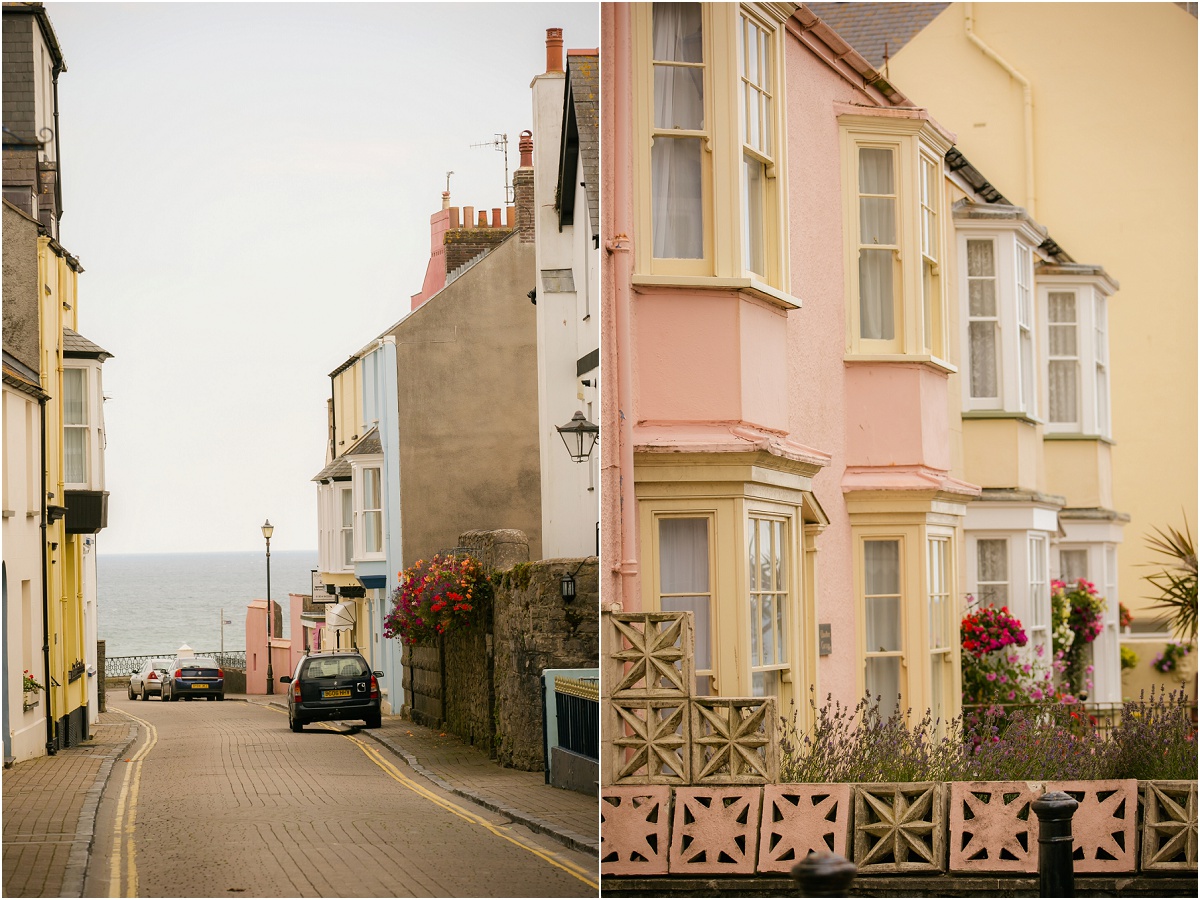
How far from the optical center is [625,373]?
655cm

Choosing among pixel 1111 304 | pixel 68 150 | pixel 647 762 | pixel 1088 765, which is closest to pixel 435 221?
pixel 68 150

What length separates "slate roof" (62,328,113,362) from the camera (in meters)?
6.11

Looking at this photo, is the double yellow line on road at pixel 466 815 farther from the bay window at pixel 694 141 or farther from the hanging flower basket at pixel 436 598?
the bay window at pixel 694 141

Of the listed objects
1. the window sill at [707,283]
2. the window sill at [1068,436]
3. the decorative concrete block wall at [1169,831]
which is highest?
the window sill at [707,283]

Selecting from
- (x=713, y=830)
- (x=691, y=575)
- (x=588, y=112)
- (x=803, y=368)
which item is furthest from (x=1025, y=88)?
(x=713, y=830)

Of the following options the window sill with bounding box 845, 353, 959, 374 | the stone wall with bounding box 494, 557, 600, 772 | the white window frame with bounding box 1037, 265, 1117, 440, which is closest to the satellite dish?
the stone wall with bounding box 494, 557, 600, 772

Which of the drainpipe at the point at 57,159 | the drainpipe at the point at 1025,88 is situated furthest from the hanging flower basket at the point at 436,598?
the drainpipe at the point at 1025,88

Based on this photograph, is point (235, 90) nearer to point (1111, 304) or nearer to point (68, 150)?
point (68, 150)

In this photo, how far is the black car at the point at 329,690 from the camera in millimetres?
6523

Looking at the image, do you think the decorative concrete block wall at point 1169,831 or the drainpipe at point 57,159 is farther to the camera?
the decorative concrete block wall at point 1169,831

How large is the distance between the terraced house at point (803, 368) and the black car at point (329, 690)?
1247 mm

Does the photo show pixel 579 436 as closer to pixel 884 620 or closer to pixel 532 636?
pixel 532 636

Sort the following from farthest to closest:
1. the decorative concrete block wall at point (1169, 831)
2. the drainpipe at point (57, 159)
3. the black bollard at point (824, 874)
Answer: the decorative concrete block wall at point (1169, 831), the drainpipe at point (57, 159), the black bollard at point (824, 874)

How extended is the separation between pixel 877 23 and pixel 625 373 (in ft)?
33.0
